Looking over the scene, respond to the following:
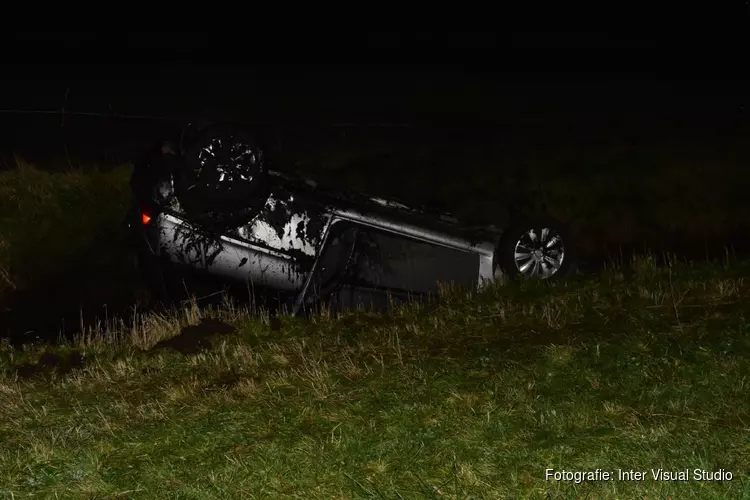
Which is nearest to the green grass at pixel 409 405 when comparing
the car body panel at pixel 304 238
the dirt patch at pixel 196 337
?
the dirt patch at pixel 196 337

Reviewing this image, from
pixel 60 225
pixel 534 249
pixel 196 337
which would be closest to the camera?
pixel 196 337

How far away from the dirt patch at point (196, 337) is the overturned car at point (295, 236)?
1.07 m

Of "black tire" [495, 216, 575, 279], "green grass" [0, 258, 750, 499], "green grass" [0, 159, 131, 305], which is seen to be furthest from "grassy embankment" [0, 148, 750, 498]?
"green grass" [0, 159, 131, 305]

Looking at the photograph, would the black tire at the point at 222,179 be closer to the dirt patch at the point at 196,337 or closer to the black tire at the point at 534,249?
the dirt patch at the point at 196,337

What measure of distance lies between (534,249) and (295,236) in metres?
2.72

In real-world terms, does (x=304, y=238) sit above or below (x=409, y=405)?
above

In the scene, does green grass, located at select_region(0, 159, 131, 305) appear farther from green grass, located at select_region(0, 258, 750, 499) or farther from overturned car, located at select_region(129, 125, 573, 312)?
green grass, located at select_region(0, 258, 750, 499)

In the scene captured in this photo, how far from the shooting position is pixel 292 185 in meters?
10.6

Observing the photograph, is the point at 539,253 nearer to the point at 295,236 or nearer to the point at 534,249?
the point at 534,249

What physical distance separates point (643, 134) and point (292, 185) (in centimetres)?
1296

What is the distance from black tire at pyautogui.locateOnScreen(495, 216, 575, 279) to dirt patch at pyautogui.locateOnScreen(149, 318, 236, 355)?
319 centimetres

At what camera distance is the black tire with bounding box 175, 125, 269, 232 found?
34.2ft

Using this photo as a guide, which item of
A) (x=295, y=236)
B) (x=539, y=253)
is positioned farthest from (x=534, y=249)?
(x=295, y=236)

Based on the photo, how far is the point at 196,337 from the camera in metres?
9.30
